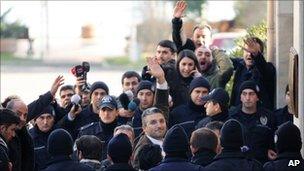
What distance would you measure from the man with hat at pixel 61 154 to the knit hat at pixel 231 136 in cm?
131

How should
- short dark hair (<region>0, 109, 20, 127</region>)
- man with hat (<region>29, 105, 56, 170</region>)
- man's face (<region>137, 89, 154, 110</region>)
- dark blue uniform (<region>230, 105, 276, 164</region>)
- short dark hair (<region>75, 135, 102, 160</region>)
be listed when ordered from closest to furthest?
short dark hair (<region>0, 109, 20, 127</region>)
short dark hair (<region>75, 135, 102, 160</region>)
dark blue uniform (<region>230, 105, 276, 164</region>)
man with hat (<region>29, 105, 56, 170</region>)
man's face (<region>137, 89, 154, 110</region>)

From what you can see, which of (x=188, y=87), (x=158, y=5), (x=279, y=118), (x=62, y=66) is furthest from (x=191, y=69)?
(x=158, y=5)

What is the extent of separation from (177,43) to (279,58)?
141 cm

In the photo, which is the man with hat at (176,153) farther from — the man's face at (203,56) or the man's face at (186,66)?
the man's face at (203,56)

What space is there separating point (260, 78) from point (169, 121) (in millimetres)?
1689

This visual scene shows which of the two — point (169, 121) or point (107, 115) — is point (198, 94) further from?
point (107, 115)

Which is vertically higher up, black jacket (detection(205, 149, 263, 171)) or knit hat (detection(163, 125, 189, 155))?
knit hat (detection(163, 125, 189, 155))

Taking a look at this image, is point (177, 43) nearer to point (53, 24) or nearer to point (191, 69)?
point (191, 69)

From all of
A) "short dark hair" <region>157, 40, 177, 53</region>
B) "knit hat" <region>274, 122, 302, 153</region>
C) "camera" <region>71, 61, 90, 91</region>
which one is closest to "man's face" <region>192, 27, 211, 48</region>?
"short dark hair" <region>157, 40, 177, 53</region>

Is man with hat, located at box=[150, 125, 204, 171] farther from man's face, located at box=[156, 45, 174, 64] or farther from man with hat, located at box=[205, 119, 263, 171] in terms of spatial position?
man's face, located at box=[156, 45, 174, 64]

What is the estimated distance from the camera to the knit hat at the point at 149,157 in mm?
10680

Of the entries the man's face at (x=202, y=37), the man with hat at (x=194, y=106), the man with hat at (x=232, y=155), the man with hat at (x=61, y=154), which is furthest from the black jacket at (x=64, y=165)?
the man's face at (x=202, y=37)

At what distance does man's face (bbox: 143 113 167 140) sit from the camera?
11.9 m

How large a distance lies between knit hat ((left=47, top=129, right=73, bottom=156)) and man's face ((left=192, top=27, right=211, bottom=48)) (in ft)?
15.8
